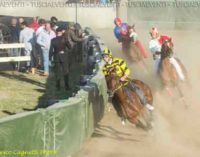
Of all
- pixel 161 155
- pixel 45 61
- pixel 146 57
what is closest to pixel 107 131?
pixel 161 155

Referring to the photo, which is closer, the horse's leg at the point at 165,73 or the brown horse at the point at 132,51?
the horse's leg at the point at 165,73

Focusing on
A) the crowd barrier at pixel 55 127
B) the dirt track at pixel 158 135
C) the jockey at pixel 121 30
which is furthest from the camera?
the jockey at pixel 121 30

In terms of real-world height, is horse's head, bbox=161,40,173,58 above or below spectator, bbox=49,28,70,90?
above

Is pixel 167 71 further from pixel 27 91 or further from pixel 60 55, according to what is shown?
pixel 27 91

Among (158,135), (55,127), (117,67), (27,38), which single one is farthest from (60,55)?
(55,127)

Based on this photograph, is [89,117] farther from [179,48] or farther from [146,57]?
[179,48]

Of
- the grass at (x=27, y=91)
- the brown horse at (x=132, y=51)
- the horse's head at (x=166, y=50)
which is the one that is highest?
the horse's head at (x=166, y=50)

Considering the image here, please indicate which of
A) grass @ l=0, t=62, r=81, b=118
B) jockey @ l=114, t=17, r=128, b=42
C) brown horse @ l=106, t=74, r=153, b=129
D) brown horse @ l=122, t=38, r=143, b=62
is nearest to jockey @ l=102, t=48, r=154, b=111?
brown horse @ l=106, t=74, r=153, b=129

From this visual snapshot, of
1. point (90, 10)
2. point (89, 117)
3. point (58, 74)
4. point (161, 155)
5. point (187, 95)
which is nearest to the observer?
point (161, 155)

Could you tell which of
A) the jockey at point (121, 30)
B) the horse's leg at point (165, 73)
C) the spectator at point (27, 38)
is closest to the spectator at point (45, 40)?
the spectator at point (27, 38)

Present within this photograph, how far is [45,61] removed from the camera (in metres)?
17.7

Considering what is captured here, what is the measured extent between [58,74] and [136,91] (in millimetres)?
4673

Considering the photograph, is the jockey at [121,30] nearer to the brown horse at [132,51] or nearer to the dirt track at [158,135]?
the brown horse at [132,51]

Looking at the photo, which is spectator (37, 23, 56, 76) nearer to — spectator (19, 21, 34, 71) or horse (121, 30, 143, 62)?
spectator (19, 21, 34, 71)
